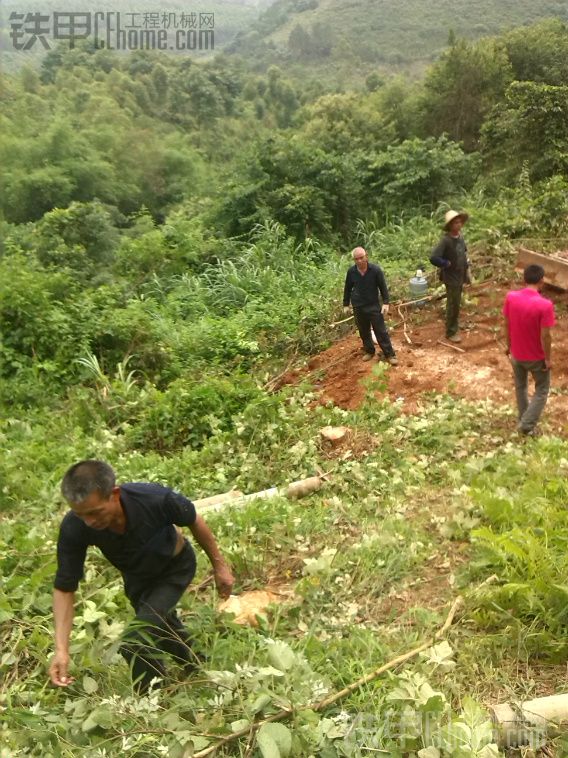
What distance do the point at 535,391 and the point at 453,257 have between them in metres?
2.05

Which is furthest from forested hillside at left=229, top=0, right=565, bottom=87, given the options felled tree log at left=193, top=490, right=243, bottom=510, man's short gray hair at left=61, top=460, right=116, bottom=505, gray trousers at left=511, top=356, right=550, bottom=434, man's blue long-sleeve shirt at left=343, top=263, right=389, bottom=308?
man's short gray hair at left=61, top=460, right=116, bottom=505

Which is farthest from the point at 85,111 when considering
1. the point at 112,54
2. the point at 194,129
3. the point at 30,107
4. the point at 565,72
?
the point at 565,72

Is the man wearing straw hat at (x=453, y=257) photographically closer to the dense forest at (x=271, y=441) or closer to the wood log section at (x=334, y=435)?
the dense forest at (x=271, y=441)

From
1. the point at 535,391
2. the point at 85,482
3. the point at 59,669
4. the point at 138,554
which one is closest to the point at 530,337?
the point at 535,391

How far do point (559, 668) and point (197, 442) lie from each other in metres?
3.74

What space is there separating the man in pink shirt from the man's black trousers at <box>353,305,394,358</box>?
1649 millimetres

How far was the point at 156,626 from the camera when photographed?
246cm

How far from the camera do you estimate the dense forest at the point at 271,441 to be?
236 cm

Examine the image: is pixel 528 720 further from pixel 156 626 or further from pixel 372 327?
pixel 372 327

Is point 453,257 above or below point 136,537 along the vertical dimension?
above

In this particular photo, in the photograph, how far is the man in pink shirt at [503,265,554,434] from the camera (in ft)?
14.3

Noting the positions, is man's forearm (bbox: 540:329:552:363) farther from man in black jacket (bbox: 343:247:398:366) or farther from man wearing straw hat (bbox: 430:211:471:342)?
man wearing straw hat (bbox: 430:211:471:342)

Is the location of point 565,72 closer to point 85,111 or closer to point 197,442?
point 197,442

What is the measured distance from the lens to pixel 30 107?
31.5 metres
